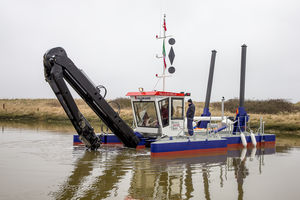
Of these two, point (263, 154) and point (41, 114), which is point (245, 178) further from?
point (41, 114)

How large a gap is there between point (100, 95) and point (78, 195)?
526 centimetres

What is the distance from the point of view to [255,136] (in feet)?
52.3

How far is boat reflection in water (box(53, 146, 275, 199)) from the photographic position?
6.78 meters

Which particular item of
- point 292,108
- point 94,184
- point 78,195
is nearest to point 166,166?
point 94,184

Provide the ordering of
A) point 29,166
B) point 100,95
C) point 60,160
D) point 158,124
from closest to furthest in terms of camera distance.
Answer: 1. point 29,166
2. point 60,160
3. point 100,95
4. point 158,124

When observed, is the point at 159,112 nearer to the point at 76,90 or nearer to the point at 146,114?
the point at 146,114

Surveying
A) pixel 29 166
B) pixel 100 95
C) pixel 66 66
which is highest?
pixel 66 66

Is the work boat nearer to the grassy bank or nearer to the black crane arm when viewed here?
the black crane arm

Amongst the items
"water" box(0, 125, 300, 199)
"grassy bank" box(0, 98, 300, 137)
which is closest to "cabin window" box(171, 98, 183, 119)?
"water" box(0, 125, 300, 199)

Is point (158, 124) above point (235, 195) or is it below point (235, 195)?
above

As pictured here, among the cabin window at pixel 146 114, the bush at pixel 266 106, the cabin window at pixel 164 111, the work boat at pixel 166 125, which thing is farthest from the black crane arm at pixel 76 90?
the bush at pixel 266 106

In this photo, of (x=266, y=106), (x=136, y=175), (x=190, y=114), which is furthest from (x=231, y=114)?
(x=136, y=175)

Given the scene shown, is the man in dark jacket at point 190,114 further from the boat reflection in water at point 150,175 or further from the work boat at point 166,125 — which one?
the boat reflection in water at point 150,175

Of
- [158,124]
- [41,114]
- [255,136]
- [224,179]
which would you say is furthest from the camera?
[41,114]
